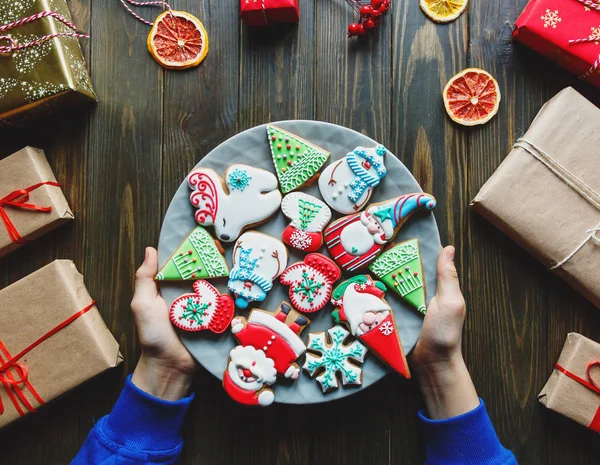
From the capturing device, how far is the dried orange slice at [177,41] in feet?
4.86

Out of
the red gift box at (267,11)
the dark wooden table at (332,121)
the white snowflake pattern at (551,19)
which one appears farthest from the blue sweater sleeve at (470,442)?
the red gift box at (267,11)

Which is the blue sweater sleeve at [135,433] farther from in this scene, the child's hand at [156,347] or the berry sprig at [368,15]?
the berry sprig at [368,15]

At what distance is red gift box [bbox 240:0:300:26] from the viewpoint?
138cm

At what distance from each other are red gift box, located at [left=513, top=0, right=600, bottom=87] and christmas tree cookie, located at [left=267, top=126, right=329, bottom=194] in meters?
0.70

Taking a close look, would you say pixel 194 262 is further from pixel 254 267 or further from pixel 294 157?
pixel 294 157

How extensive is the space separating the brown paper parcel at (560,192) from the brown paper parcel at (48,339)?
1.16m

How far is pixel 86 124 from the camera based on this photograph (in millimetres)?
1514

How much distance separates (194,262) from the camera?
1330 millimetres

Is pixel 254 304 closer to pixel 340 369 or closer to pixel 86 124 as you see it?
pixel 340 369

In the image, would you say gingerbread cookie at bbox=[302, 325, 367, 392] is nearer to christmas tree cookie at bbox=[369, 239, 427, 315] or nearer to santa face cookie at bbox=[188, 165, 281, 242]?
christmas tree cookie at bbox=[369, 239, 427, 315]

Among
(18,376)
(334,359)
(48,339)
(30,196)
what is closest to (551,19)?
(334,359)

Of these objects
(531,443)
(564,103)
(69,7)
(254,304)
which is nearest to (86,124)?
(69,7)

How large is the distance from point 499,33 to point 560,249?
2.18 feet

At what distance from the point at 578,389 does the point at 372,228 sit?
2.42 feet
